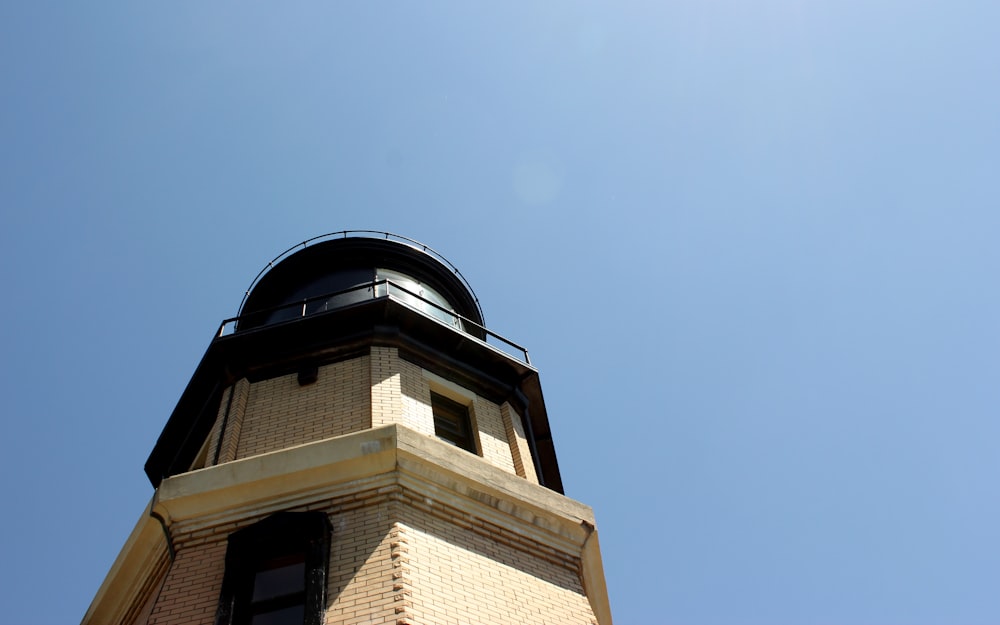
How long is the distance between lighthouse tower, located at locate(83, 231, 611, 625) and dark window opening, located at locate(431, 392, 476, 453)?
30 mm

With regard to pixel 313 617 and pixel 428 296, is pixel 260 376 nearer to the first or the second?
pixel 428 296

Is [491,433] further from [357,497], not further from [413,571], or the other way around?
[413,571]

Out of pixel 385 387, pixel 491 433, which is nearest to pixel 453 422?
pixel 491 433

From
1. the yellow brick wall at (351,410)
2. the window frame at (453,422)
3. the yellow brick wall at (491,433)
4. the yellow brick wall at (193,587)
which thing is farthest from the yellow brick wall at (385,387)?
the yellow brick wall at (193,587)

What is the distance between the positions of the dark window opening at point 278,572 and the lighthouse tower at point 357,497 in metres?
0.02

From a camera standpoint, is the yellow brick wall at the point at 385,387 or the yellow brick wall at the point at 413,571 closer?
the yellow brick wall at the point at 413,571

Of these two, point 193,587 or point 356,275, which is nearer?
point 193,587

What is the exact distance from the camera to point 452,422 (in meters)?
12.3

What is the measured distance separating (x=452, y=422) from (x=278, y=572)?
13.2ft

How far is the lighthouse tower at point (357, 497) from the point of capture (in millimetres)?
8453

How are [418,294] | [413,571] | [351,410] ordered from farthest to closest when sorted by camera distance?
[418,294] → [351,410] → [413,571]

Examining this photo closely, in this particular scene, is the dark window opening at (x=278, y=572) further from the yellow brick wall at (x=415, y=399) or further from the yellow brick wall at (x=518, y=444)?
the yellow brick wall at (x=518, y=444)

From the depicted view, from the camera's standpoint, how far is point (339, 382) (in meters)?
11.9

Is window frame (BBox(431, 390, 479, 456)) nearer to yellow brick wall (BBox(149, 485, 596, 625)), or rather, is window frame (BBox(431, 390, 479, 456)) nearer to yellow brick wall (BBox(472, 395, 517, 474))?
yellow brick wall (BBox(472, 395, 517, 474))
